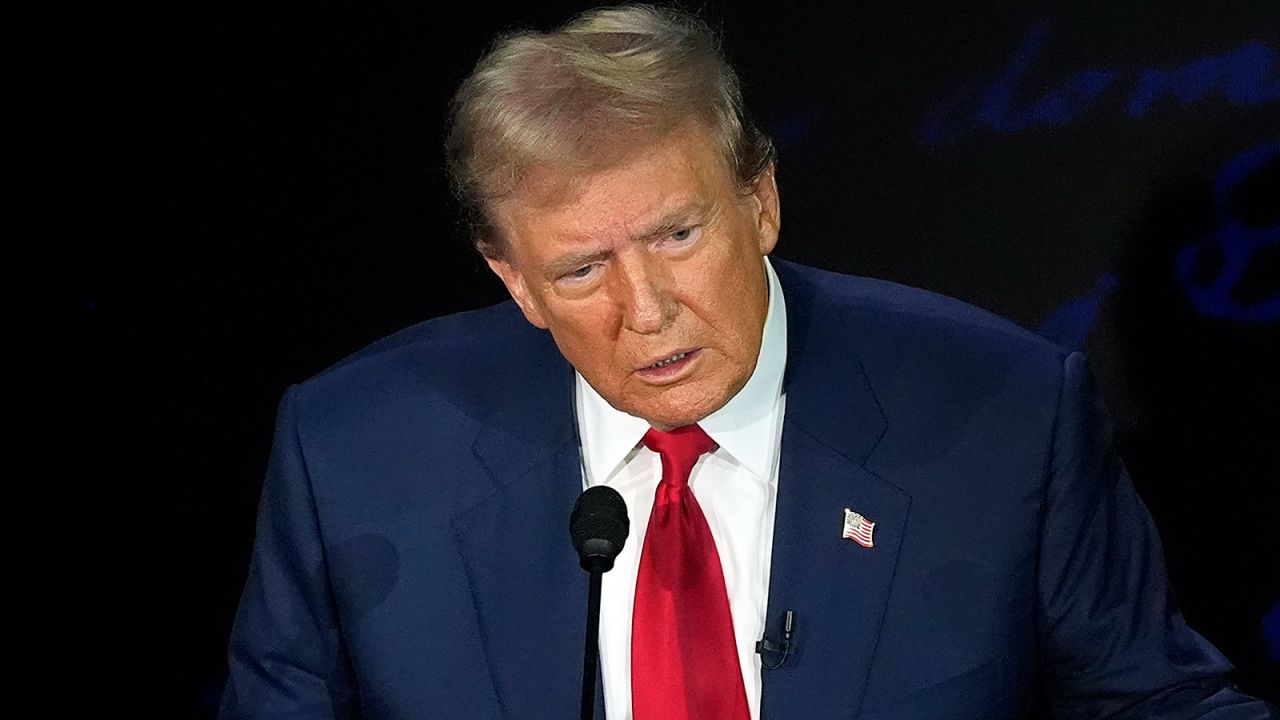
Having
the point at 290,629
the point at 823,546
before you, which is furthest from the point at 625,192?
the point at 290,629

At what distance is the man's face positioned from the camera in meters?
2.15

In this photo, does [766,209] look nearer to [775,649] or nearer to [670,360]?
[670,360]

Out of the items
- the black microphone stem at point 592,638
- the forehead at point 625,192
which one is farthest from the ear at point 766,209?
the black microphone stem at point 592,638

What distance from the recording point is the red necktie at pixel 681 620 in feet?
7.51

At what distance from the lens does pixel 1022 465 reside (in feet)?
7.82

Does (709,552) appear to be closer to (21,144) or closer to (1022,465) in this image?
(1022,465)

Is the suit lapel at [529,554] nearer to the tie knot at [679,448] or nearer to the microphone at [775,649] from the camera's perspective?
the tie knot at [679,448]

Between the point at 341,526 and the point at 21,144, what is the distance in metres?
0.83

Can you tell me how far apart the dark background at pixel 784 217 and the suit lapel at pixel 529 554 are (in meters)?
0.38

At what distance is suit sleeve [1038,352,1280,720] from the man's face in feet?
1.59

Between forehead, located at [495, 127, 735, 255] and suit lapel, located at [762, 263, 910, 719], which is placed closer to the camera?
forehead, located at [495, 127, 735, 255]

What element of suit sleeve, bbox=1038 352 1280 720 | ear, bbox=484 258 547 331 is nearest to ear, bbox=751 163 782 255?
ear, bbox=484 258 547 331

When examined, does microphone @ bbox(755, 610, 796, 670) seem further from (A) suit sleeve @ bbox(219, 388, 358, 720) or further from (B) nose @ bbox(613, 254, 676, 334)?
(A) suit sleeve @ bbox(219, 388, 358, 720)

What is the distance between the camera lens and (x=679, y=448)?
2.37 m
